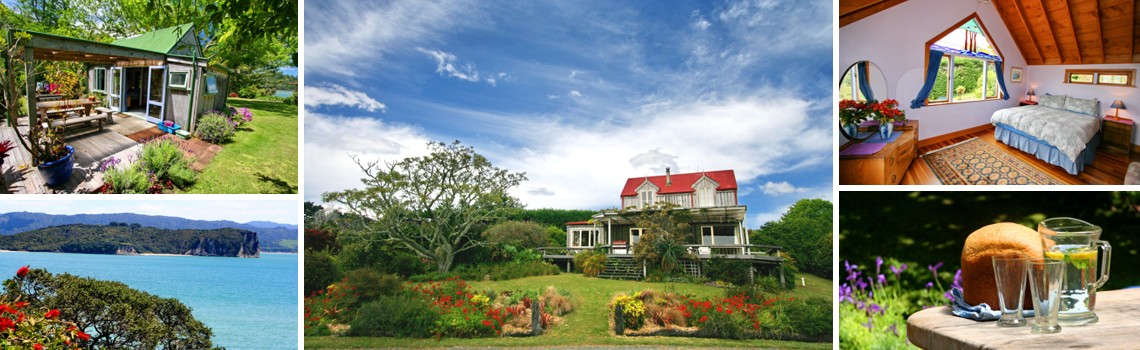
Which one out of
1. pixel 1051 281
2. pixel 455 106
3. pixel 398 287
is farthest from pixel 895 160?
pixel 398 287

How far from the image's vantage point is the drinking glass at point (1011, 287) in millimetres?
2006

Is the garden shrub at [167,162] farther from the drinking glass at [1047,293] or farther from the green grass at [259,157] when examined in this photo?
the drinking glass at [1047,293]

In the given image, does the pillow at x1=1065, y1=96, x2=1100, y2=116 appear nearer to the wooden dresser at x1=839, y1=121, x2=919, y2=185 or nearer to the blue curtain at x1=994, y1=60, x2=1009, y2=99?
the blue curtain at x1=994, y1=60, x2=1009, y2=99

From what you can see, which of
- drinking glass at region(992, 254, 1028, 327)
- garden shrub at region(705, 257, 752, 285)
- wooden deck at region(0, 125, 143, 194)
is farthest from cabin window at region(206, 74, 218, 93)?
drinking glass at region(992, 254, 1028, 327)

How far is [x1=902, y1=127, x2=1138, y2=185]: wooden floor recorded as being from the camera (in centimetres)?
284

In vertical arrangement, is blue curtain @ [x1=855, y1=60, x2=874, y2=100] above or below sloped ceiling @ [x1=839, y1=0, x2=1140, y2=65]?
below

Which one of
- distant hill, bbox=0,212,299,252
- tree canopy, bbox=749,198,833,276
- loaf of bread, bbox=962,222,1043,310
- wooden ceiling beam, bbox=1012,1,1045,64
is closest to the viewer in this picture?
loaf of bread, bbox=962,222,1043,310

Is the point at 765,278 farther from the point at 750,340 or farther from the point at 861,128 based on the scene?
the point at 861,128

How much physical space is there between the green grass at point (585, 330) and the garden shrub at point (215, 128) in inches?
60.7

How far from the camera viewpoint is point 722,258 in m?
4.73

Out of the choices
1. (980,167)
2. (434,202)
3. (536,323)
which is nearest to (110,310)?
(434,202)

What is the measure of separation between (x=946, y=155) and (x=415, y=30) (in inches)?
129

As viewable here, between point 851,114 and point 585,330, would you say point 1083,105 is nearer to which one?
point 851,114

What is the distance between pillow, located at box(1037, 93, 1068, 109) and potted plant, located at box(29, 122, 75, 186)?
4701 mm
